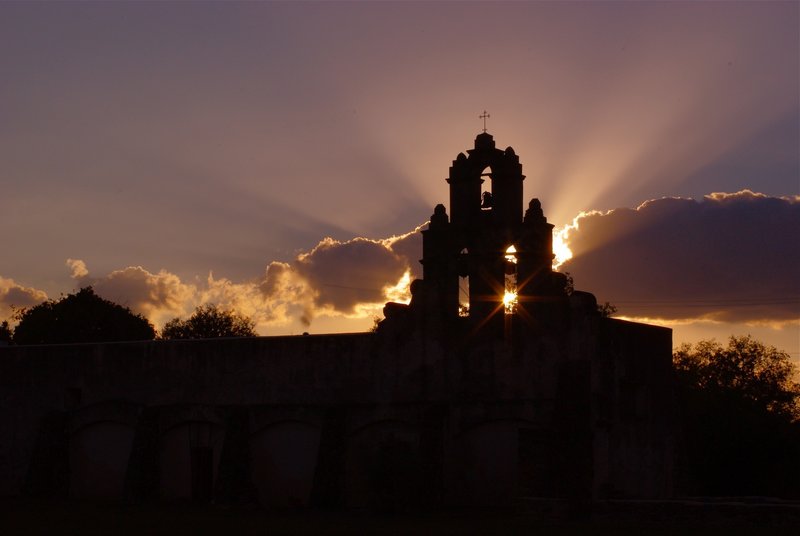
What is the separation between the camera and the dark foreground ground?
2181 cm

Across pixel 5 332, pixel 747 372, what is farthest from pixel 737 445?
pixel 5 332

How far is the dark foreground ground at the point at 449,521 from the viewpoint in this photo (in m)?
21.8

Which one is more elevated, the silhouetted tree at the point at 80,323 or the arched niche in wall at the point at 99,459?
the silhouetted tree at the point at 80,323

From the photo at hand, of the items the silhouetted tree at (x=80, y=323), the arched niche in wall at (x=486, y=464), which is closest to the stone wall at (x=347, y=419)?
the arched niche in wall at (x=486, y=464)

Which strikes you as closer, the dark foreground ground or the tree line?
the dark foreground ground

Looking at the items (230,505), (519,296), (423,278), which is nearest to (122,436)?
(230,505)


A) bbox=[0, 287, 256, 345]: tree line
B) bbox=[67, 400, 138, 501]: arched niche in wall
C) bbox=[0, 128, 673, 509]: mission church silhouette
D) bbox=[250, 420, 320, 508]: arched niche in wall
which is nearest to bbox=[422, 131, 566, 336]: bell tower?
bbox=[0, 128, 673, 509]: mission church silhouette

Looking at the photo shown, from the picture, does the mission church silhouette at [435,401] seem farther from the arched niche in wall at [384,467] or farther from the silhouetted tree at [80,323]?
the silhouetted tree at [80,323]

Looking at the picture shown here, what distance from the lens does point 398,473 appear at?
27062 mm

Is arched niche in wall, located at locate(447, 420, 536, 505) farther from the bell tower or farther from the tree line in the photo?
the tree line

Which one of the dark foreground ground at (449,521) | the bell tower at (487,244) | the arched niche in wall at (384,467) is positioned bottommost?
the dark foreground ground at (449,521)

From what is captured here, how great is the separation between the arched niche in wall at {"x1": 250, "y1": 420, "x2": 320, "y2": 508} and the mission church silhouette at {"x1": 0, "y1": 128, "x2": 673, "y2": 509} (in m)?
0.04

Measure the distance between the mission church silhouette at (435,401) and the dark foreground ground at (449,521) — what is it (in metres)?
1.04

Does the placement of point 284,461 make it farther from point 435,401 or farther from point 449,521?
point 449,521
